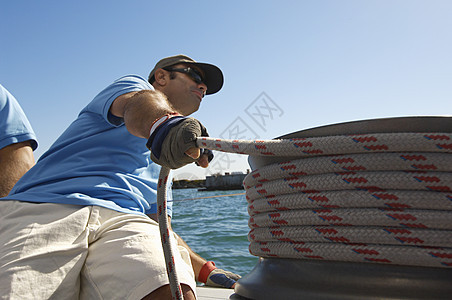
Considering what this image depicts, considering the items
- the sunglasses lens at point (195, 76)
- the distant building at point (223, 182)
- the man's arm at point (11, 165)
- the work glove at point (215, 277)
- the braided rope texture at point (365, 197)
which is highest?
the sunglasses lens at point (195, 76)

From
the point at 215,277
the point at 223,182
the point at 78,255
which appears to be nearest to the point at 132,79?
the point at 78,255

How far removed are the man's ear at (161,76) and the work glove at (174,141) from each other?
1357 millimetres

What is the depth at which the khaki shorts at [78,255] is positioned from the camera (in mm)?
997

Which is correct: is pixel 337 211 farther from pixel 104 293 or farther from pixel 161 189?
pixel 104 293

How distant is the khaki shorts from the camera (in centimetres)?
100

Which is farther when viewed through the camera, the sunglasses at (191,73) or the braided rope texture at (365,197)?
the sunglasses at (191,73)

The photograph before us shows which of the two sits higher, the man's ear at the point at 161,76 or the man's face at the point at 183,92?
the man's ear at the point at 161,76

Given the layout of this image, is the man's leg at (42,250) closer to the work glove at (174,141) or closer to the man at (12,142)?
the work glove at (174,141)

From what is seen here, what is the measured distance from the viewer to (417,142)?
45 centimetres

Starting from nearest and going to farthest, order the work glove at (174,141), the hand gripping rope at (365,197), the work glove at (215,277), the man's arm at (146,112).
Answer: the hand gripping rope at (365,197)
the work glove at (174,141)
the man's arm at (146,112)
the work glove at (215,277)

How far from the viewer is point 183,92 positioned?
207 centimetres

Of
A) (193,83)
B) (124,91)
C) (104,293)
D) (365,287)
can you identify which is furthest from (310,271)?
(193,83)

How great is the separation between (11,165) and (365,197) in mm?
1799

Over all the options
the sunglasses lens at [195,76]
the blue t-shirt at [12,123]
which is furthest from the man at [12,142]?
the sunglasses lens at [195,76]
